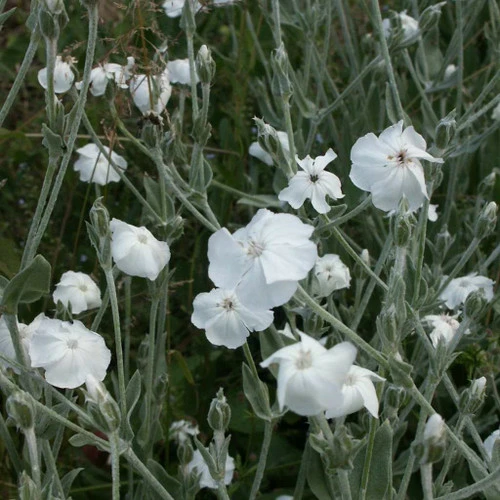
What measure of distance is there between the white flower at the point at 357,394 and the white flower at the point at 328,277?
41cm

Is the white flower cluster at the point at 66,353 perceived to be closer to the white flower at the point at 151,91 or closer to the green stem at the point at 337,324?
the green stem at the point at 337,324

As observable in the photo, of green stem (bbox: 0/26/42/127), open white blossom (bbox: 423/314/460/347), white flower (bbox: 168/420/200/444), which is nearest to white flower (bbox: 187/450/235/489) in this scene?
white flower (bbox: 168/420/200/444)

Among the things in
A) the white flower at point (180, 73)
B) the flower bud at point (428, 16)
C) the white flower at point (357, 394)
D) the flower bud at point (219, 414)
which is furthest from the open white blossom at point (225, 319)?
the flower bud at point (428, 16)

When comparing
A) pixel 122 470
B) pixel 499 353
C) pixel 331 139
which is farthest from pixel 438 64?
pixel 122 470

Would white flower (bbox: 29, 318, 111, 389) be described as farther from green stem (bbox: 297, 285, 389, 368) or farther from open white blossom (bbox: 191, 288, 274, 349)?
green stem (bbox: 297, 285, 389, 368)

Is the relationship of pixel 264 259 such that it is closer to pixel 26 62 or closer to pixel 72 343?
pixel 72 343

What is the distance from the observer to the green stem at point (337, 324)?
999mm

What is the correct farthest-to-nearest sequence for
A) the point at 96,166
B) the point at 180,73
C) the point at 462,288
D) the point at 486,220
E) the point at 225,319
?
the point at 180,73 → the point at 96,166 → the point at 462,288 → the point at 486,220 → the point at 225,319

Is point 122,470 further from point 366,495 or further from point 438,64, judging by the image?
point 438,64

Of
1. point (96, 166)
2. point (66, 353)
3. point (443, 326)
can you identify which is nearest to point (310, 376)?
point (66, 353)

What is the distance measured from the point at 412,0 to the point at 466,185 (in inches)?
19.5

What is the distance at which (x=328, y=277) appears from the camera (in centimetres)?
147

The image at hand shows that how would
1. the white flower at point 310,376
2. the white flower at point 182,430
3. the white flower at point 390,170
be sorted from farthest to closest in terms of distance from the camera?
the white flower at point 182,430 → the white flower at point 390,170 → the white flower at point 310,376

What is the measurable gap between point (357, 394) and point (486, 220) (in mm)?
556
